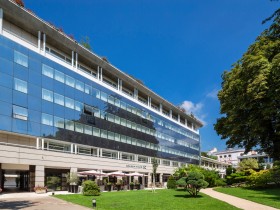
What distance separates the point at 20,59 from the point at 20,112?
6.15 m

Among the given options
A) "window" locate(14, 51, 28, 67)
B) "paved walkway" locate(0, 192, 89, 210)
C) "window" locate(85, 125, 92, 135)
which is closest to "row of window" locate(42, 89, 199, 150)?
"window" locate(85, 125, 92, 135)

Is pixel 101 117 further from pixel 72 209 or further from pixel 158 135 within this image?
pixel 72 209

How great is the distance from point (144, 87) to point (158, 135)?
1252 centimetres

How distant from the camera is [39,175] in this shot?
39344 mm

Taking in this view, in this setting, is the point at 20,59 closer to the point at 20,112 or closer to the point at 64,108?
the point at 20,112

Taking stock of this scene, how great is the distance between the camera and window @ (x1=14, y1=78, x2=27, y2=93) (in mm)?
37844

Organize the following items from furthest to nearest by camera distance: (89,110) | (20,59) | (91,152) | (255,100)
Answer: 1. (91,152)
2. (89,110)
3. (20,59)
4. (255,100)

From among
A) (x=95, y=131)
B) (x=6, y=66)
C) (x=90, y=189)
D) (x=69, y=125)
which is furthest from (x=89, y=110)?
(x=90, y=189)

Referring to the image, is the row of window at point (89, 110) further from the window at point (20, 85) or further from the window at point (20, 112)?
the window at point (20, 112)

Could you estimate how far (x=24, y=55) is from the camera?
39.5 m

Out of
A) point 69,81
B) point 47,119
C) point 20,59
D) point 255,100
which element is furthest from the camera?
point 69,81

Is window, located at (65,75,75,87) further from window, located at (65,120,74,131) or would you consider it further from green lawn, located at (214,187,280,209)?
green lawn, located at (214,187,280,209)

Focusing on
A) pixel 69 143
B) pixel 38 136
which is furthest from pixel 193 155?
pixel 38 136

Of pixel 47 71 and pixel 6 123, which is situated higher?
pixel 47 71
